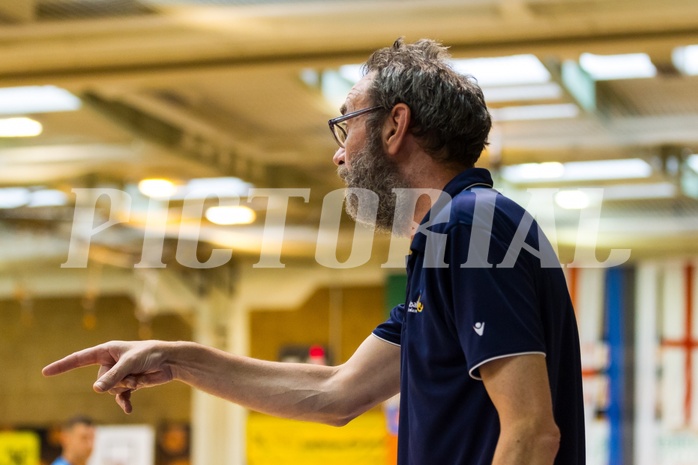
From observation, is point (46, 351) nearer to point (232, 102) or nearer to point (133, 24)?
point (232, 102)

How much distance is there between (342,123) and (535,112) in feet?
15.9

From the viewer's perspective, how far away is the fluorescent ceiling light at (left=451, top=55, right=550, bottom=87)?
17.6 ft

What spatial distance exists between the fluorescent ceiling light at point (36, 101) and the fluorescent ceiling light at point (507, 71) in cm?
238

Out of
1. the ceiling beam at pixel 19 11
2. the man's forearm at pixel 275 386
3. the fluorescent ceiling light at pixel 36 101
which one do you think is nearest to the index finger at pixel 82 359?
the man's forearm at pixel 275 386

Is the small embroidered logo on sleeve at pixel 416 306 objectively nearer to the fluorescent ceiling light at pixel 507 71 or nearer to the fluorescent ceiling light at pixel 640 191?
the fluorescent ceiling light at pixel 507 71

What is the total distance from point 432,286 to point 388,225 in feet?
0.99

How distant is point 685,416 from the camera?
870cm

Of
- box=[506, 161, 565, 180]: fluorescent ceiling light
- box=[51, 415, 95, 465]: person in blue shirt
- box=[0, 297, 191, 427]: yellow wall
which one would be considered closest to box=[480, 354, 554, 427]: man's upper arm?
box=[51, 415, 95, 465]: person in blue shirt

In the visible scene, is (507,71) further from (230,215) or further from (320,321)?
(320,321)

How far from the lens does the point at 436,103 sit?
152cm

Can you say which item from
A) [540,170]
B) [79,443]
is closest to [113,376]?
[79,443]

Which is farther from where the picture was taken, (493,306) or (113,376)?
(113,376)

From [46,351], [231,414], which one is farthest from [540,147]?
[46,351]

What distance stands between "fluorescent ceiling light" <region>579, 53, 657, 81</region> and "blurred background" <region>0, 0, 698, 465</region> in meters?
0.02
